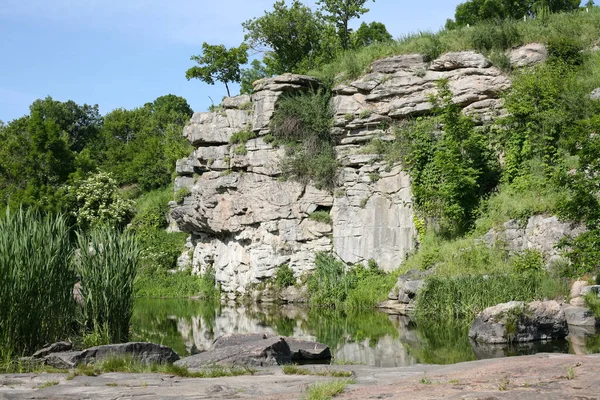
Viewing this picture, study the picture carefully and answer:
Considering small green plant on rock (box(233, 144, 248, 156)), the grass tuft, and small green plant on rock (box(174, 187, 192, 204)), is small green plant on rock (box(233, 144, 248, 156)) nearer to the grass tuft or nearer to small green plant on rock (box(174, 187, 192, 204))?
small green plant on rock (box(174, 187, 192, 204))

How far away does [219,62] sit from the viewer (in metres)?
41.9

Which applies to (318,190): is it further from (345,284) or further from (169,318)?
(169,318)

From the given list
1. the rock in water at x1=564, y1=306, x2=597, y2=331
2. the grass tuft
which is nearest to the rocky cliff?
the rock in water at x1=564, y1=306, x2=597, y2=331

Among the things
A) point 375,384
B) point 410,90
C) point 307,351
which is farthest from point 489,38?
point 375,384

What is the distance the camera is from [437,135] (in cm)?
2761

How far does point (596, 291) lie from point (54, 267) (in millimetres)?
13071

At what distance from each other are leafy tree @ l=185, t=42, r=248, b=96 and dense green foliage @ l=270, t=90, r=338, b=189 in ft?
41.7

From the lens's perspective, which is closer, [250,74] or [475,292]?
[475,292]

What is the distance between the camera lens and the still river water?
15.1m

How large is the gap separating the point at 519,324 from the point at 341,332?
468 centimetres

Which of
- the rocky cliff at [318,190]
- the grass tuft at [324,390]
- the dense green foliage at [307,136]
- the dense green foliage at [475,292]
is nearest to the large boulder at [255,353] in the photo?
the grass tuft at [324,390]

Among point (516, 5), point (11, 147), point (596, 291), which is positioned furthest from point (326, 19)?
point (596, 291)

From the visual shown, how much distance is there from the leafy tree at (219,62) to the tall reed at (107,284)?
28.6 metres

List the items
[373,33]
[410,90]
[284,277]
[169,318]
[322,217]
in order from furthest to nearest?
[373,33] < [322,217] < [284,277] < [410,90] < [169,318]
